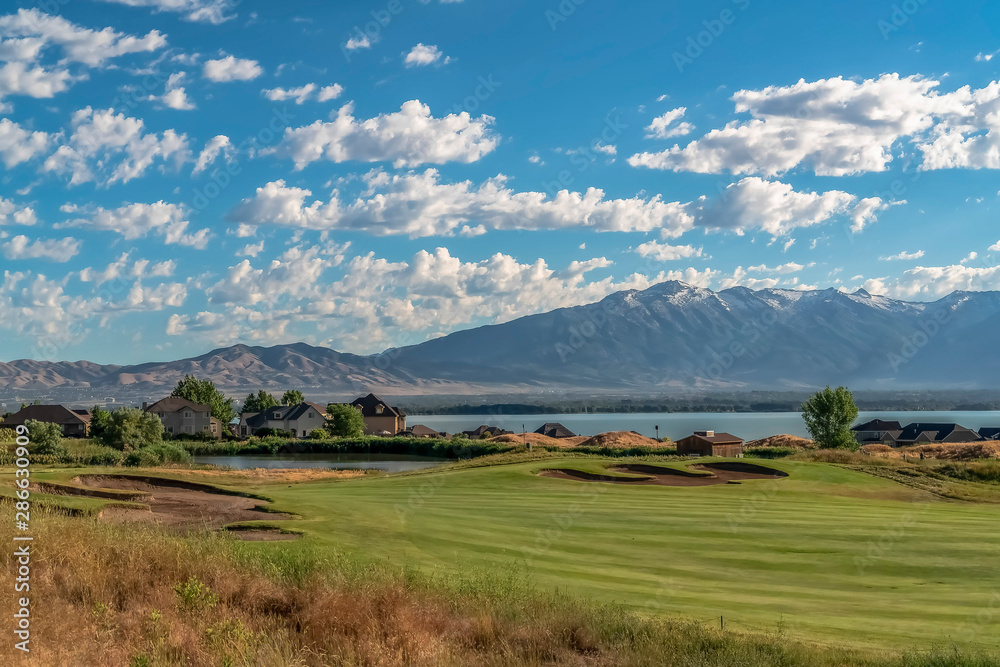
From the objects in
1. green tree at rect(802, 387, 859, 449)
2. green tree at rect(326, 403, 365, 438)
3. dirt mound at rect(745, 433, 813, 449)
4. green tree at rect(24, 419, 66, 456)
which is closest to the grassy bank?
green tree at rect(24, 419, 66, 456)

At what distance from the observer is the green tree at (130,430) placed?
2756 inches

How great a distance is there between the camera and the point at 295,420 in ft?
368

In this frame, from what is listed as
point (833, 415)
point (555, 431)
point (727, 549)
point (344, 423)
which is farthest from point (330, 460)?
point (727, 549)

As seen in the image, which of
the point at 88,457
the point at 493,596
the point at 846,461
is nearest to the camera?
the point at 493,596

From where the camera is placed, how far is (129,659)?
27.8 feet

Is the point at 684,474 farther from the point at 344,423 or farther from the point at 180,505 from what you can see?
the point at 344,423

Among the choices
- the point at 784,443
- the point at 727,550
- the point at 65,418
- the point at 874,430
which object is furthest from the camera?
the point at 874,430

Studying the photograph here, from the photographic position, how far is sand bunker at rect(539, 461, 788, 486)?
111ft

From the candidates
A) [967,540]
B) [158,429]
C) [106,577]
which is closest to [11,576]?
[106,577]

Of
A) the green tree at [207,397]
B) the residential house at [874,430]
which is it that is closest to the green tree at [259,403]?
the green tree at [207,397]

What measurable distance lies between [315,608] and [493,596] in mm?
2439

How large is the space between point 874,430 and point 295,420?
84.5m

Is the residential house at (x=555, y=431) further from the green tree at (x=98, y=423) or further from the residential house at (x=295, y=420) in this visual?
the green tree at (x=98, y=423)

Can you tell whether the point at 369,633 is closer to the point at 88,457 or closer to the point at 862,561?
the point at 862,561
